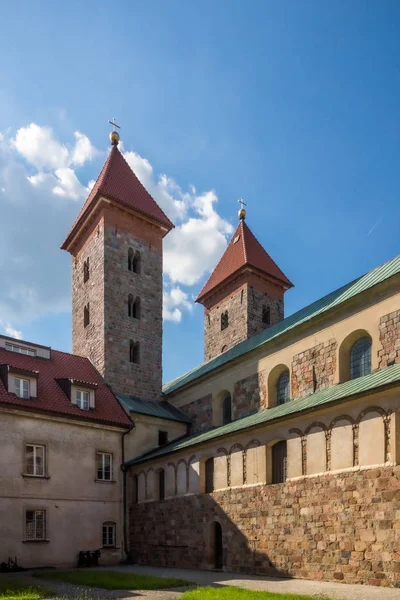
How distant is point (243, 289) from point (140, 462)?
16813mm

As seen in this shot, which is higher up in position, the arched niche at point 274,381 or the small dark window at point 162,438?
the arched niche at point 274,381

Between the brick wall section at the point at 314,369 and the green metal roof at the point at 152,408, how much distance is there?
861 cm

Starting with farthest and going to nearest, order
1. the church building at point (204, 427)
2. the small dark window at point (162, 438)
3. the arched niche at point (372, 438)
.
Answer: the small dark window at point (162, 438), the church building at point (204, 427), the arched niche at point (372, 438)

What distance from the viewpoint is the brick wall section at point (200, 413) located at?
27.9m


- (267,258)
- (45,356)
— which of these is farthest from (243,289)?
(45,356)

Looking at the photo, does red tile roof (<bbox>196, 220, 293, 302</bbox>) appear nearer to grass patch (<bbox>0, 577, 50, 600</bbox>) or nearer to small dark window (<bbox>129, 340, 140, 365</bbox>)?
small dark window (<bbox>129, 340, 140, 365</bbox>)

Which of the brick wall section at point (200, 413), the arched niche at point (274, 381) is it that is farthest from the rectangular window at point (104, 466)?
the arched niche at point (274, 381)

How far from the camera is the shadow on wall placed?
18.3 metres

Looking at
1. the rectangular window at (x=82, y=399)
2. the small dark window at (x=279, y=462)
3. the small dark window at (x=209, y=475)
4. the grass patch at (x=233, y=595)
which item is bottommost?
the grass patch at (x=233, y=595)

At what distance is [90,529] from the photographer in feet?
77.5

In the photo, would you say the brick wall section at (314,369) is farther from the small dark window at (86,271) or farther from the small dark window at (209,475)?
the small dark window at (86,271)

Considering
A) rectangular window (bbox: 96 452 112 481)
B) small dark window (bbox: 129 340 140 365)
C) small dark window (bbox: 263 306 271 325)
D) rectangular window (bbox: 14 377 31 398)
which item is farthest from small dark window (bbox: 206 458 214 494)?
small dark window (bbox: 263 306 271 325)

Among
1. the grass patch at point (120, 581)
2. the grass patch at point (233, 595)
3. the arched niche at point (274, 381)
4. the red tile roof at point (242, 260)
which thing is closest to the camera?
the grass patch at point (233, 595)

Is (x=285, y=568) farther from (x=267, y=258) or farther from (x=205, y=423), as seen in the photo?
(x=267, y=258)
